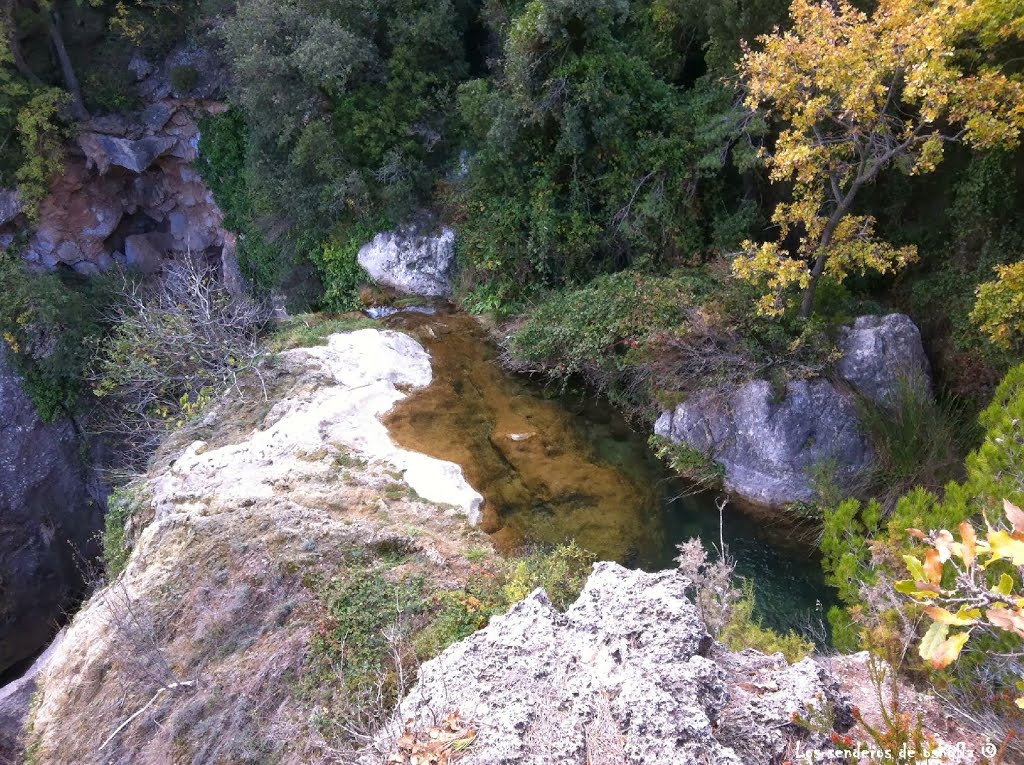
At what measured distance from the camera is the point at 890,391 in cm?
888

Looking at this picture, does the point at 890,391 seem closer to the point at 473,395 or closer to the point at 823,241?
the point at 823,241

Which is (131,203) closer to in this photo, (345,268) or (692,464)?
(345,268)

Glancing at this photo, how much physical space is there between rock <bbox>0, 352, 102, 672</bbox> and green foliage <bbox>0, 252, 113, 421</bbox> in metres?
0.41

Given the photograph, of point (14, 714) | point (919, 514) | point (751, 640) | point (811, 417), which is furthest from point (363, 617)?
point (811, 417)

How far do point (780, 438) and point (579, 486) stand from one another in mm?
2972

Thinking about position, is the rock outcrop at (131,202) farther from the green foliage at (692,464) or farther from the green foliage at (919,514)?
the green foliage at (919,514)

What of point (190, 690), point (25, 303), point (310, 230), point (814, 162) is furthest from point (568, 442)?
point (25, 303)

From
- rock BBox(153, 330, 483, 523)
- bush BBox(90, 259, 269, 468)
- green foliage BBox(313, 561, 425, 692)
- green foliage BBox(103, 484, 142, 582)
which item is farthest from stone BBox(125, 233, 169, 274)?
green foliage BBox(313, 561, 425, 692)

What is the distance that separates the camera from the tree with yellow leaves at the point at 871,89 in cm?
629

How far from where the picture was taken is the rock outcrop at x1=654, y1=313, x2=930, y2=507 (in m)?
8.81

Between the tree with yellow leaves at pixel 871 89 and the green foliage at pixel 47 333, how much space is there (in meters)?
14.7

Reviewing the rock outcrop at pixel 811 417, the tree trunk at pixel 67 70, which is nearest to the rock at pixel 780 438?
the rock outcrop at pixel 811 417

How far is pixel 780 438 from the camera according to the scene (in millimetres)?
8977

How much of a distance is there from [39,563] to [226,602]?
39.8 feet
